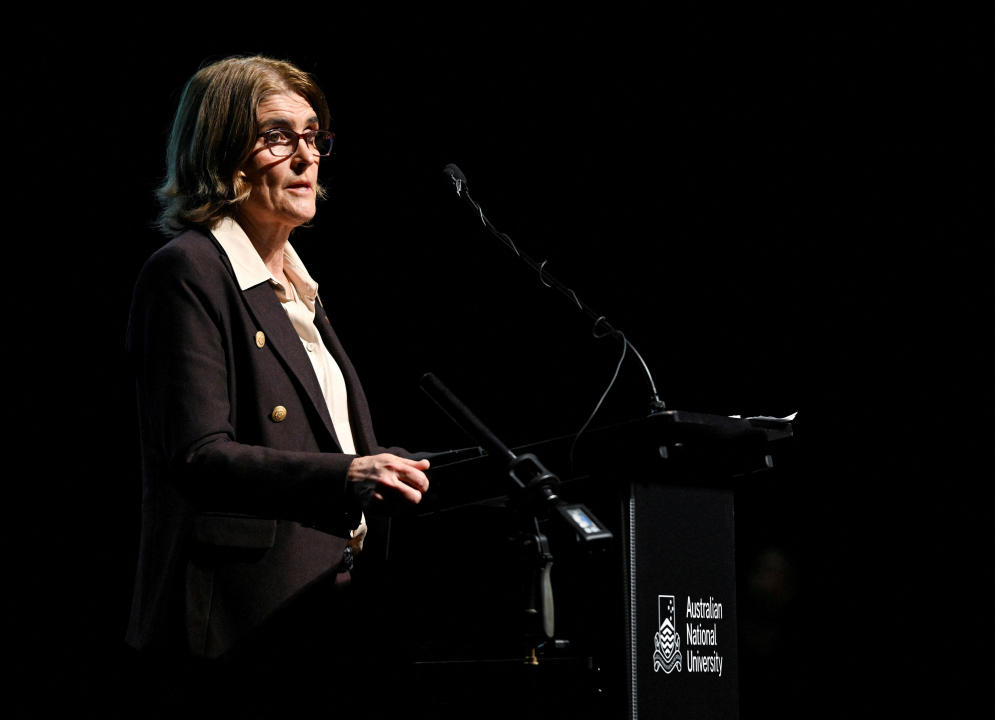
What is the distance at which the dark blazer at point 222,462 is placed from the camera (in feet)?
4.80

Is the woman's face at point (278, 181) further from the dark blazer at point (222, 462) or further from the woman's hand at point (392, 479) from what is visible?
the woman's hand at point (392, 479)

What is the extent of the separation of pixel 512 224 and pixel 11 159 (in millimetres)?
1638

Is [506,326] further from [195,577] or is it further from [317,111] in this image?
[195,577]

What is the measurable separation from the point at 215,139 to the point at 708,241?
2130mm

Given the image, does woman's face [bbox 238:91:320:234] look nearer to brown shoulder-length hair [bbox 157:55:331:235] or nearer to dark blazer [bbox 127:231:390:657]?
brown shoulder-length hair [bbox 157:55:331:235]

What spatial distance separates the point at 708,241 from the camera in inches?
142

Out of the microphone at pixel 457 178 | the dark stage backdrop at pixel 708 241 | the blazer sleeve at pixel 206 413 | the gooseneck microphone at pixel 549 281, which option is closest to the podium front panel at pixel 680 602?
the gooseneck microphone at pixel 549 281

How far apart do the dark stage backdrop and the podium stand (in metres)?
1.48

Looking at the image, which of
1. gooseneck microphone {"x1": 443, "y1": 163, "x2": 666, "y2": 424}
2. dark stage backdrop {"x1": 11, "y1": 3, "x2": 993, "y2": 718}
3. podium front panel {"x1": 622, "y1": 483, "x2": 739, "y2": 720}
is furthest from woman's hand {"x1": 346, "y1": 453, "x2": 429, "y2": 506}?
dark stage backdrop {"x1": 11, "y1": 3, "x2": 993, "y2": 718}

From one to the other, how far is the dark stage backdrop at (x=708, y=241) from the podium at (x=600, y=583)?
4.85ft

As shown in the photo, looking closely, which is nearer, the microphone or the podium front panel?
the podium front panel

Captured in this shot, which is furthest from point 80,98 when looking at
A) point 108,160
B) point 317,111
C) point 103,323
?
point 317,111

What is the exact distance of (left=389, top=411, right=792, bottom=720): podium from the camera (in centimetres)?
145

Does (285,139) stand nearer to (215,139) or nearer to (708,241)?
(215,139)
